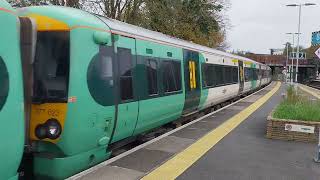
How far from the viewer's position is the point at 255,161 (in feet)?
27.3

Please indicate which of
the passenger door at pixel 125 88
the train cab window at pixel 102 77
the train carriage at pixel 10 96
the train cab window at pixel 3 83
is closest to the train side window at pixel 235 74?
the passenger door at pixel 125 88

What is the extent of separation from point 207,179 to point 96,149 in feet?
6.08

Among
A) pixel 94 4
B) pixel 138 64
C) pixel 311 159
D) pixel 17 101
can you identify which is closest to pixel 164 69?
pixel 138 64

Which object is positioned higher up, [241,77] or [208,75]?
[208,75]

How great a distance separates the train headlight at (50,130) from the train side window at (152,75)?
352cm

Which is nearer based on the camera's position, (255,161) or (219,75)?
(255,161)

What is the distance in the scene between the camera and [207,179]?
273 inches

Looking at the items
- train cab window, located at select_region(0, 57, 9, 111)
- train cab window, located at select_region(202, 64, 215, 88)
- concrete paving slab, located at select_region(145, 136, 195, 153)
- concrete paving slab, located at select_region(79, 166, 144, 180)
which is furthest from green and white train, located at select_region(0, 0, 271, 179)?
train cab window, located at select_region(202, 64, 215, 88)

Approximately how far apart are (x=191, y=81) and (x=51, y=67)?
24.8 ft

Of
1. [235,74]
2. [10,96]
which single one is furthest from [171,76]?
[235,74]

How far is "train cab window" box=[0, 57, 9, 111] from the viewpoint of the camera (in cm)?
478

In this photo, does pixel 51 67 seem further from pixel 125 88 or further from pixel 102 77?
pixel 125 88

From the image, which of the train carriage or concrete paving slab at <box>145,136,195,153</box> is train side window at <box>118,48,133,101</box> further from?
the train carriage

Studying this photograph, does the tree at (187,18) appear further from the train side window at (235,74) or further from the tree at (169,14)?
the train side window at (235,74)
